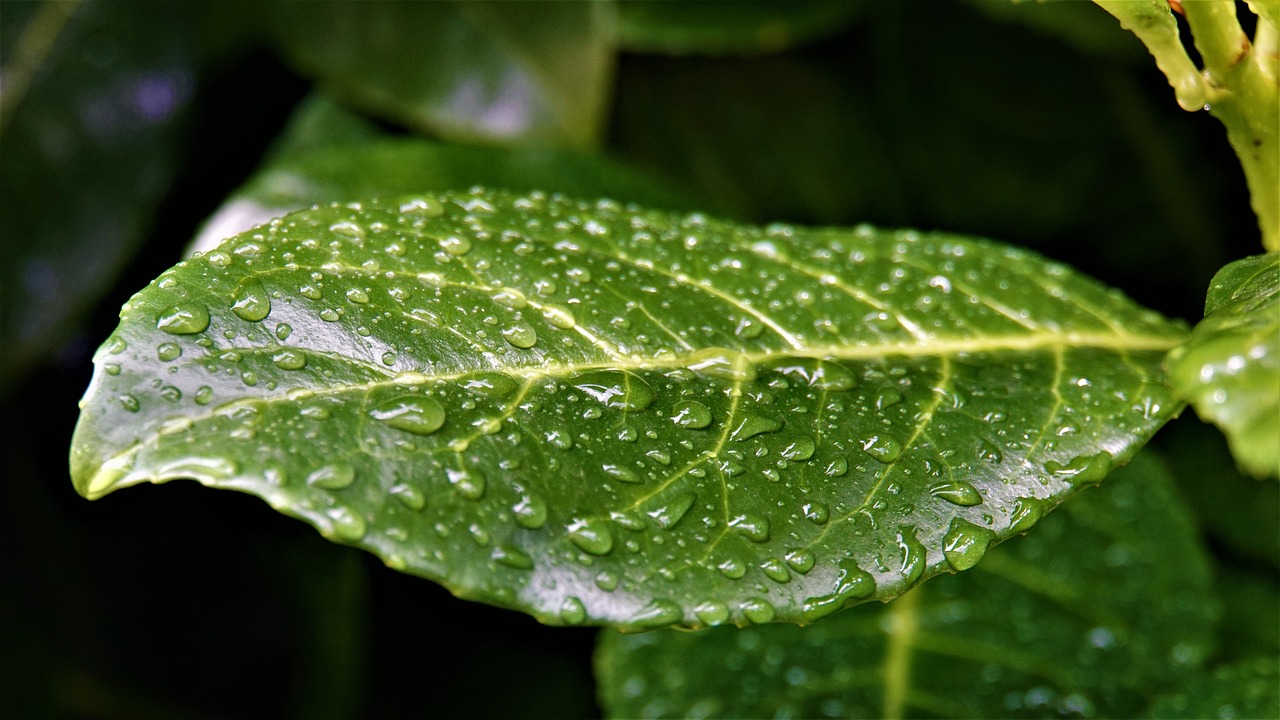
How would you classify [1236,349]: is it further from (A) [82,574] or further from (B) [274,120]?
(A) [82,574]

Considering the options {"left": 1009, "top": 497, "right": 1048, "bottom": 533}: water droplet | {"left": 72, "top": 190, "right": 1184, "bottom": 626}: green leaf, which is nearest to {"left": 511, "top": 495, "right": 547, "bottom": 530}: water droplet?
{"left": 72, "top": 190, "right": 1184, "bottom": 626}: green leaf

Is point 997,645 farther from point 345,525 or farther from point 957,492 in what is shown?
point 345,525

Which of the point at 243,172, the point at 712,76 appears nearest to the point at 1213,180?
the point at 712,76

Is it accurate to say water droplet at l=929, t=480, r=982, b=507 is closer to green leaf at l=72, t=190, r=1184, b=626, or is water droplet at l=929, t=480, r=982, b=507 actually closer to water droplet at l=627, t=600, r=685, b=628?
green leaf at l=72, t=190, r=1184, b=626

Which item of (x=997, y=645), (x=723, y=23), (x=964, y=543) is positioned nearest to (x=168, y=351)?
(x=964, y=543)

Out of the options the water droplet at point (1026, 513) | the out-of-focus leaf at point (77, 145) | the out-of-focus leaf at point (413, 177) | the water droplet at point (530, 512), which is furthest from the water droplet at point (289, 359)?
the out-of-focus leaf at point (77, 145)

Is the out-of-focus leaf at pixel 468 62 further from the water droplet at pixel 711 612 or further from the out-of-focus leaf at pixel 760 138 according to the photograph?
the water droplet at pixel 711 612
